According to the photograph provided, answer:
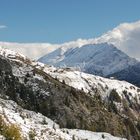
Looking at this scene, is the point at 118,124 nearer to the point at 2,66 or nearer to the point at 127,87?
the point at 2,66

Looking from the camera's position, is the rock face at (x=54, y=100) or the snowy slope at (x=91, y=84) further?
the snowy slope at (x=91, y=84)

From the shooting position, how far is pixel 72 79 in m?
144

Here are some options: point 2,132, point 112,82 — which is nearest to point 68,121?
point 2,132

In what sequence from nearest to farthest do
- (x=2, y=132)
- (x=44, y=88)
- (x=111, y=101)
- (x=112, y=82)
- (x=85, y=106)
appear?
1. (x=2, y=132)
2. (x=44, y=88)
3. (x=85, y=106)
4. (x=111, y=101)
5. (x=112, y=82)

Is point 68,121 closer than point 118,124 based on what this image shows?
Yes

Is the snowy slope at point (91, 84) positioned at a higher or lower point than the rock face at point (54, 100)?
higher

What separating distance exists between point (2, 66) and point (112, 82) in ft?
252

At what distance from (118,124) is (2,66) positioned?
3119 cm

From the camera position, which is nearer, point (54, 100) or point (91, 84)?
point (54, 100)

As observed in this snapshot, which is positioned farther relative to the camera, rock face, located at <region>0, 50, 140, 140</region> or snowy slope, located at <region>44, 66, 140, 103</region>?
snowy slope, located at <region>44, 66, 140, 103</region>

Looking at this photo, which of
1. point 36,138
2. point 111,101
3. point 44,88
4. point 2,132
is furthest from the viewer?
point 111,101

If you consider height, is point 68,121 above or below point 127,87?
below

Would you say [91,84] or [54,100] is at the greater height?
[91,84]

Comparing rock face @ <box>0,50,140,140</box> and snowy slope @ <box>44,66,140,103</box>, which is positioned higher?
snowy slope @ <box>44,66,140,103</box>
